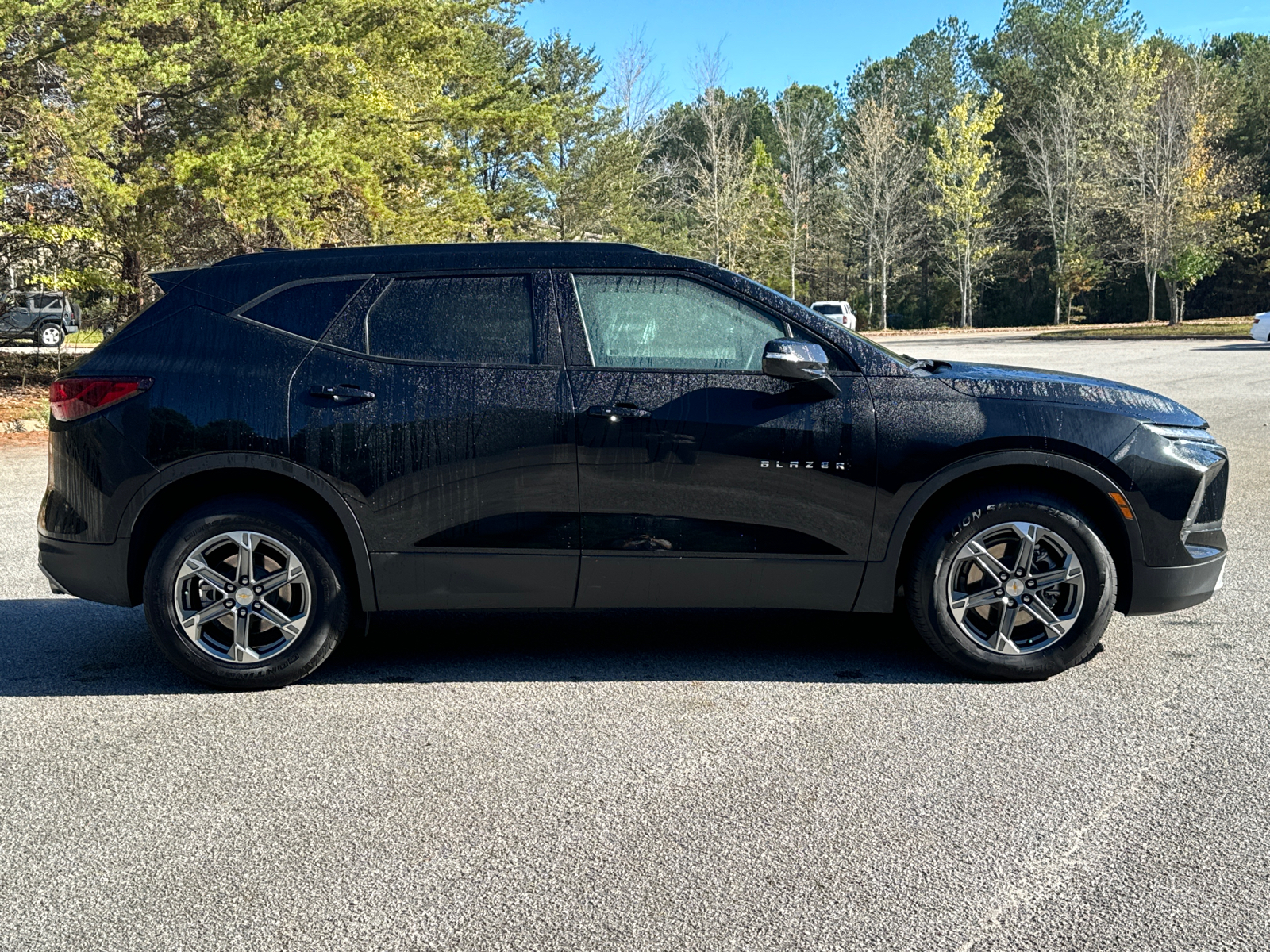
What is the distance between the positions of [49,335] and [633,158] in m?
22.8

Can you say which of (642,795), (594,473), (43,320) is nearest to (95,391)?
(594,473)

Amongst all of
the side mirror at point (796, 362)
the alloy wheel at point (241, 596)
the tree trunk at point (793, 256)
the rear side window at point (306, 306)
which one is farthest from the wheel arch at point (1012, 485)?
the tree trunk at point (793, 256)

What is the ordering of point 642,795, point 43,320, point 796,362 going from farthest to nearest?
point 43,320
point 796,362
point 642,795

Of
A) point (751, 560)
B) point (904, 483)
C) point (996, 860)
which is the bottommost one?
point (996, 860)

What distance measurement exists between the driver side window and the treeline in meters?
12.3

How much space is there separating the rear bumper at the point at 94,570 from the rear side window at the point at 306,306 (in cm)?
110

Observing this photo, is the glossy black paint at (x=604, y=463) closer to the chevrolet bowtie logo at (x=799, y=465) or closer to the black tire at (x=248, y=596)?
the chevrolet bowtie logo at (x=799, y=465)

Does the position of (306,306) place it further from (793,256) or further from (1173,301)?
(793,256)

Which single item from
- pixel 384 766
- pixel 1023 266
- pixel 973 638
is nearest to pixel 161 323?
pixel 384 766

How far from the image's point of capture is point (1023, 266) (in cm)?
6431

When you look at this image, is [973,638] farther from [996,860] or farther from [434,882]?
[434,882]

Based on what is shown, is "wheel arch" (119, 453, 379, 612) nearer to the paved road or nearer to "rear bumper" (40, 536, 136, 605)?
"rear bumper" (40, 536, 136, 605)

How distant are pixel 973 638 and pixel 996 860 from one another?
1591 millimetres

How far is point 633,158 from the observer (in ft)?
147
